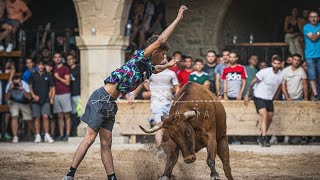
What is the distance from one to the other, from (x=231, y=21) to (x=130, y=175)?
10421 millimetres

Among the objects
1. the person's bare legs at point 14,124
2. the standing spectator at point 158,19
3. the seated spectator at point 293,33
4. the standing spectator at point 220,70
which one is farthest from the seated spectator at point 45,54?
the seated spectator at point 293,33

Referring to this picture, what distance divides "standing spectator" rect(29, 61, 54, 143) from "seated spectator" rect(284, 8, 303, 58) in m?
5.61

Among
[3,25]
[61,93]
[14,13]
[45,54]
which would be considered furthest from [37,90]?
[14,13]

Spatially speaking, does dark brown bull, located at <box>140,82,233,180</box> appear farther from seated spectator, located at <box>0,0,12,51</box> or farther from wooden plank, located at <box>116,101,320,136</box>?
seated spectator, located at <box>0,0,12,51</box>

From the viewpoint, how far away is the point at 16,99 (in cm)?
1948

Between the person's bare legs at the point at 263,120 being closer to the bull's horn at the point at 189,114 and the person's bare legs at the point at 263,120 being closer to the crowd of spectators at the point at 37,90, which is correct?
the crowd of spectators at the point at 37,90

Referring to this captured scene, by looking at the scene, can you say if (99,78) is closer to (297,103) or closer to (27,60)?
(27,60)

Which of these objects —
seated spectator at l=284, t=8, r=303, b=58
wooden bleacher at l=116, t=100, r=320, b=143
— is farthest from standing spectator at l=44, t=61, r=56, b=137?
seated spectator at l=284, t=8, r=303, b=58

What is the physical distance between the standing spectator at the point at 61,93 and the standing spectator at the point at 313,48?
193 inches

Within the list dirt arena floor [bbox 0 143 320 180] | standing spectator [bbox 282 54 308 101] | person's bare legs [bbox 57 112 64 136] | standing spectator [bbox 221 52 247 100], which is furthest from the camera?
person's bare legs [bbox 57 112 64 136]

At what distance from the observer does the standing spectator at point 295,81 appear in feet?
62.0

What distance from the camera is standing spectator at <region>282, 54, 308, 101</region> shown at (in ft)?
62.0

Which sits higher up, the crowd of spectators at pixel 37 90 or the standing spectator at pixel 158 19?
the standing spectator at pixel 158 19

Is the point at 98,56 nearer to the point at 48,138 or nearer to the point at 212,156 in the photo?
the point at 48,138
